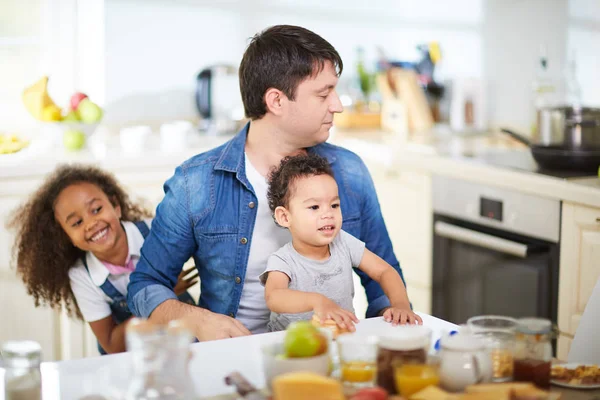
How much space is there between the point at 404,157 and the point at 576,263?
919 mm

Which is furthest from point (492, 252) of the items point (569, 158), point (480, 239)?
point (569, 158)

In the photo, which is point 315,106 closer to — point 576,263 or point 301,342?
point 301,342

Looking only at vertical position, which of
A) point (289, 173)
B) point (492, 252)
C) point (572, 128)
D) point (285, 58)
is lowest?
point (492, 252)

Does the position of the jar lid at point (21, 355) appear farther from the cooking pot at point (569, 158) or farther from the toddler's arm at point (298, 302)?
the cooking pot at point (569, 158)

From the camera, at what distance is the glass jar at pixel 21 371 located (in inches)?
51.8

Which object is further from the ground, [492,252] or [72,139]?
[72,139]

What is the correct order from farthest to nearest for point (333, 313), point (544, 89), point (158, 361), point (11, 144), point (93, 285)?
point (544, 89), point (11, 144), point (93, 285), point (333, 313), point (158, 361)

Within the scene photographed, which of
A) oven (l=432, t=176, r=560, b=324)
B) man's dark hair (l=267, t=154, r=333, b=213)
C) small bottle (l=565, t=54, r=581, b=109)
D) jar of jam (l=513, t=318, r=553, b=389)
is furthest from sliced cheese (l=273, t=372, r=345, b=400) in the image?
small bottle (l=565, t=54, r=581, b=109)

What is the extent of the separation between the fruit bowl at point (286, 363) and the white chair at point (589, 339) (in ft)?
2.32

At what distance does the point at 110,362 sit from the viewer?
1.57 metres

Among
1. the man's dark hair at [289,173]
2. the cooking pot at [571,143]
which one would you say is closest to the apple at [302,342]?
the man's dark hair at [289,173]

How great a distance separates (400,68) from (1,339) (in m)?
2.18

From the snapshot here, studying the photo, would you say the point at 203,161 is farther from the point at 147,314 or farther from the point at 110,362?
the point at 110,362

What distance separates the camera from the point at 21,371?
1.32 metres
